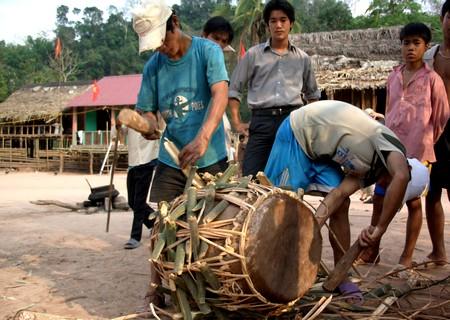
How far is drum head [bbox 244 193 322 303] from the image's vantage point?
2.29 metres

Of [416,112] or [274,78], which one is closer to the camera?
[416,112]

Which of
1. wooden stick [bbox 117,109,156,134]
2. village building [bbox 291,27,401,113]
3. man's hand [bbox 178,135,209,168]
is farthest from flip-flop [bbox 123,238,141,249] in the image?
village building [bbox 291,27,401,113]

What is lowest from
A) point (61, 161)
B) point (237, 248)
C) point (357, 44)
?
point (61, 161)

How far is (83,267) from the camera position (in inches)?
157

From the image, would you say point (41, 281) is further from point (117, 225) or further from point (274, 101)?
point (117, 225)

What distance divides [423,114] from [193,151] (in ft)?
6.26

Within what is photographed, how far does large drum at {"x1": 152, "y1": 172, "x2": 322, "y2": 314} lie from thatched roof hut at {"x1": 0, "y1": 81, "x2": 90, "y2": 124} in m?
23.6

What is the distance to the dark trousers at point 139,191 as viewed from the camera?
4969mm

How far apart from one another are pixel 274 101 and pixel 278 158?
1006 mm

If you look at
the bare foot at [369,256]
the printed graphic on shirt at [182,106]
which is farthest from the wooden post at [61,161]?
the printed graphic on shirt at [182,106]

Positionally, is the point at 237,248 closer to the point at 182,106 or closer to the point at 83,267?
the point at 182,106

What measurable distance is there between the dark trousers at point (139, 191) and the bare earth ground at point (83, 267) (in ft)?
0.77

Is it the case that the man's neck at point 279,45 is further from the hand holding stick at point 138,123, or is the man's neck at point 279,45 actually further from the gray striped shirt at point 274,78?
the hand holding stick at point 138,123

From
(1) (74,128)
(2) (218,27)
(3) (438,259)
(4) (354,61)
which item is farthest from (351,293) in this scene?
(1) (74,128)
